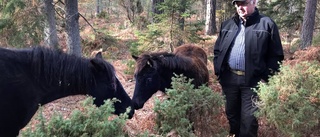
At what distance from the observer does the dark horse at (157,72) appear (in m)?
4.43

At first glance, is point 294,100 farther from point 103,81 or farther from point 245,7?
point 103,81

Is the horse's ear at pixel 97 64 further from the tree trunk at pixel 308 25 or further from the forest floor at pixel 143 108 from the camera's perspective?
the tree trunk at pixel 308 25

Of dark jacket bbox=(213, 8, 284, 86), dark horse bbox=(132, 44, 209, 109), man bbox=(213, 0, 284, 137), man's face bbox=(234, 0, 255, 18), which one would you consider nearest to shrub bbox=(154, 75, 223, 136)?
man bbox=(213, 0, 284, 137)

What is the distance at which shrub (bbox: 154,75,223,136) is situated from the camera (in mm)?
3239

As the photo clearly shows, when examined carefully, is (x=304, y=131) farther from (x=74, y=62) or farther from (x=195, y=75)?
(x=74, y=62)

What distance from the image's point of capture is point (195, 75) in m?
4.93

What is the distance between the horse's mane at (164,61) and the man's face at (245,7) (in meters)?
1.49

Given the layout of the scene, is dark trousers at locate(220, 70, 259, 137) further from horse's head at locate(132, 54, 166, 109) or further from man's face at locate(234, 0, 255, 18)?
horse's head at locate(132, 54, 166, 109)

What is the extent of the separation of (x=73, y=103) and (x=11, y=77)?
365cm

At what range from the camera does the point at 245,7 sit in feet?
11.7

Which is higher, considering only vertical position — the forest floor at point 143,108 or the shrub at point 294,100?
the shrub at point 294,100

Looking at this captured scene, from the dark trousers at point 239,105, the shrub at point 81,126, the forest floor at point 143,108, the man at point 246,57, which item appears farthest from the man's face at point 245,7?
the shrub at point 81,126

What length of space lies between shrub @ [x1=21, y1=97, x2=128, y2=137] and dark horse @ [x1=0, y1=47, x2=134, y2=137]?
105 centimetres

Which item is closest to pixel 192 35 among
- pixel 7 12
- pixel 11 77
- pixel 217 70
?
pixel 217 70
